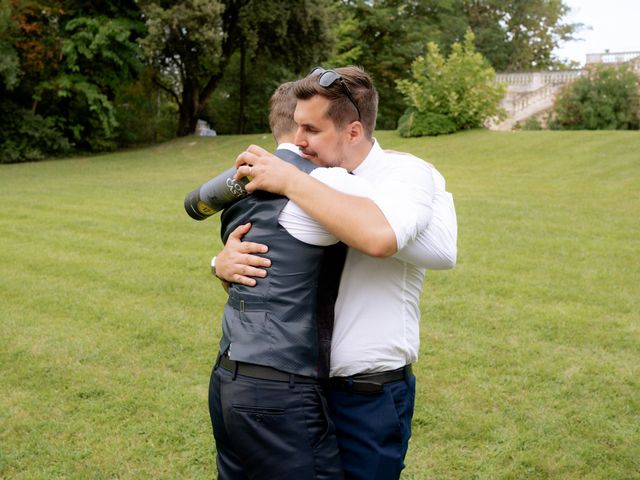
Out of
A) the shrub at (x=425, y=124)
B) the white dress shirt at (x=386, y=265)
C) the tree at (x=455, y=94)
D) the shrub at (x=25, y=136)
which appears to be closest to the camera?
the white dress shirt at (x=386, y=265)

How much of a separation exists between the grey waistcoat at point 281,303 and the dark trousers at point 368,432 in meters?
0.18

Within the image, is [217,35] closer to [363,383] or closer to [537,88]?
[537,88]

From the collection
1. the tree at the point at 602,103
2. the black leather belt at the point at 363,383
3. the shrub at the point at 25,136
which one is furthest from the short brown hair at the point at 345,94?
the shrub at the point at 25,136

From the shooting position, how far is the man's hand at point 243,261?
6.42 ft

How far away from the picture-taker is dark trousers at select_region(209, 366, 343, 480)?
6.39ft

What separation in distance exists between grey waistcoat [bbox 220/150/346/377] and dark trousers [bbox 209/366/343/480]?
71mm

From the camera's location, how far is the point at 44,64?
76.9 feet

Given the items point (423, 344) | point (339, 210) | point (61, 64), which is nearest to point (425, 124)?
point (61, 64)

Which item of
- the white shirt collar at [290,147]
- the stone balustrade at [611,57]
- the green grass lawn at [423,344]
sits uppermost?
the stone balustrade at [611,57]

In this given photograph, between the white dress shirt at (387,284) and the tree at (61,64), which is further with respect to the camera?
the tree at (61,64)

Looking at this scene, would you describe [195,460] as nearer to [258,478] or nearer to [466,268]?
[258,478]

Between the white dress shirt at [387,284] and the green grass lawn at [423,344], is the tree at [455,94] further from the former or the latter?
the white dress shirt at [387,284]

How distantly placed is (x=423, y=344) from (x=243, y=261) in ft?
12.7

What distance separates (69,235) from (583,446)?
7.77 metres
